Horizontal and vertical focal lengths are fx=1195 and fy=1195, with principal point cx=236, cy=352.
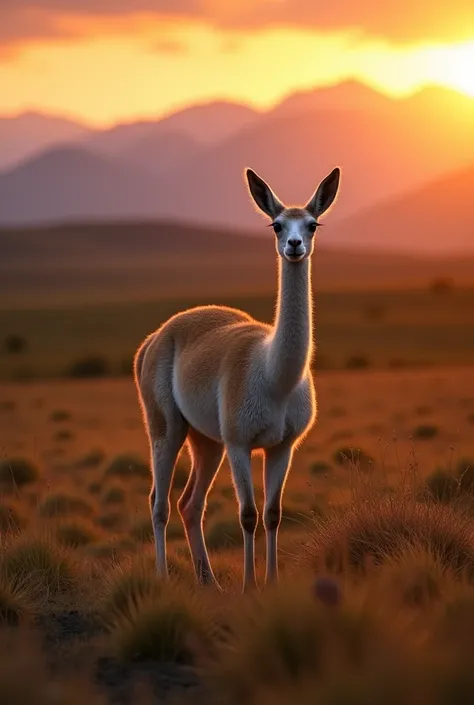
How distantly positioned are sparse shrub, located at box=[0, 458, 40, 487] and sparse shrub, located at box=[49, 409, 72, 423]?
11747mm

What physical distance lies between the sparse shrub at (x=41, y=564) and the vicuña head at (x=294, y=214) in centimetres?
296

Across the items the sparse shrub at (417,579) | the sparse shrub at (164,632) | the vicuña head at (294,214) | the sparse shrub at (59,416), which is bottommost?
the sparse shrub at (59,416)

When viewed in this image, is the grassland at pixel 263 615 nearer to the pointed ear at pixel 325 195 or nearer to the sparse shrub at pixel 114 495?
the pointed ear at pixel 325 195

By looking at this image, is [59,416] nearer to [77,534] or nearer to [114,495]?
[114,495]

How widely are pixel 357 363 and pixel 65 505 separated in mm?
35623

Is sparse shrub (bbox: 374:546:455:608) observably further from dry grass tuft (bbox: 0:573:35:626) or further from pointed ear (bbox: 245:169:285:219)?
pointed ear (bbox: 245:169:285:219)

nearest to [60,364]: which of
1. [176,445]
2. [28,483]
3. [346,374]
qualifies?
[346,374]

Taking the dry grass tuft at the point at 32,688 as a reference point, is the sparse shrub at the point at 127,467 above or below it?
below

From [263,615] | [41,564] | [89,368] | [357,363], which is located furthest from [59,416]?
[263,615]

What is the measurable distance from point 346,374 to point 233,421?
3738 centimetres

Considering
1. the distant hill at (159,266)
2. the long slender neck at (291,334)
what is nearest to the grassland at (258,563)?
the long slender neck at (291,334)

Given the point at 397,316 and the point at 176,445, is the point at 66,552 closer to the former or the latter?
the point at 176,445

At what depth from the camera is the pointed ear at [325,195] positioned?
932 centimetres

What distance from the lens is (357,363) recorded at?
2036 inches
